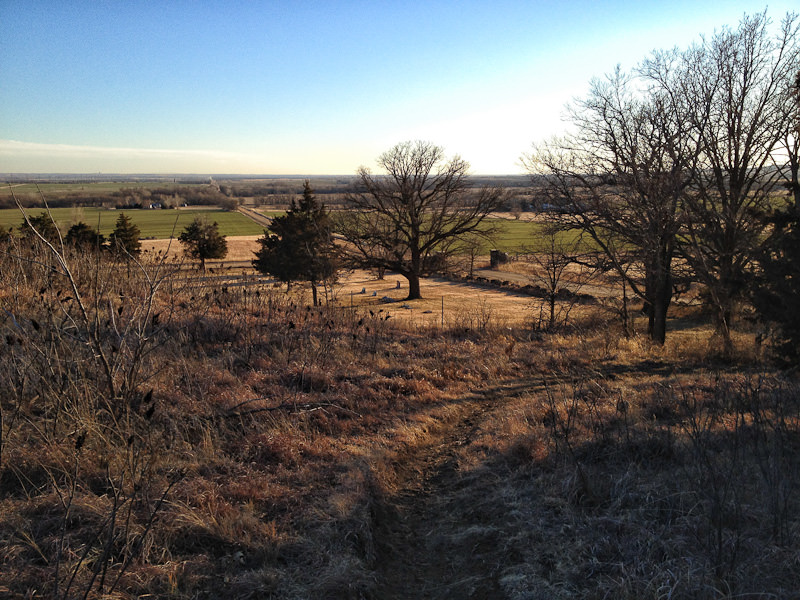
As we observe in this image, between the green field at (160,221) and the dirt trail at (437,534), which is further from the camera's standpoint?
the green field at (160,221)

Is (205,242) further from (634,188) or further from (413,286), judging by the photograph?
(634,188)

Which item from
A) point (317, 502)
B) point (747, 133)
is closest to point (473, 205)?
point (747, 133)

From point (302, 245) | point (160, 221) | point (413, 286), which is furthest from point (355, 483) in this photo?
point (160, 221)

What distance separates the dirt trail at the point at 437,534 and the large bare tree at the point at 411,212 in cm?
2918

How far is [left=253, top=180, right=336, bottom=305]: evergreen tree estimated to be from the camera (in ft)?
106

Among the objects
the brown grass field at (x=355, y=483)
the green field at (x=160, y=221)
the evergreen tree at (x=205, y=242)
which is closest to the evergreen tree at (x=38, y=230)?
the brown grass field at (x=355, y=483)

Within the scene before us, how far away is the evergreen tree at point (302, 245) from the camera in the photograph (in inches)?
1273

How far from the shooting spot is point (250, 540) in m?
3.16

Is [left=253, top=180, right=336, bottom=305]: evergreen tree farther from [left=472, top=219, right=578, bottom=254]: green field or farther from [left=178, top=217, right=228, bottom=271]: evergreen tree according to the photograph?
[left=178, top=217, right=228, bottom=271]: evergreen tree

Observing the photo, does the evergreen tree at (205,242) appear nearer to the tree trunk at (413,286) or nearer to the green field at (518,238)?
the tree trunk at (413,286)

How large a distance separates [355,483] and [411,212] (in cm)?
3115

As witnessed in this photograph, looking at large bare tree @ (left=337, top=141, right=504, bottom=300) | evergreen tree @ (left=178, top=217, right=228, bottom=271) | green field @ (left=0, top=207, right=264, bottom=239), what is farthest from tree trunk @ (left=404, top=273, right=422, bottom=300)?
green field @ (left=0, top=207, right=264, bottom=239)

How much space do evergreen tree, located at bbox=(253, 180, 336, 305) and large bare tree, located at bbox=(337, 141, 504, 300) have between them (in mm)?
1521

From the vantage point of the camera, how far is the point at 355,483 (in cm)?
405
